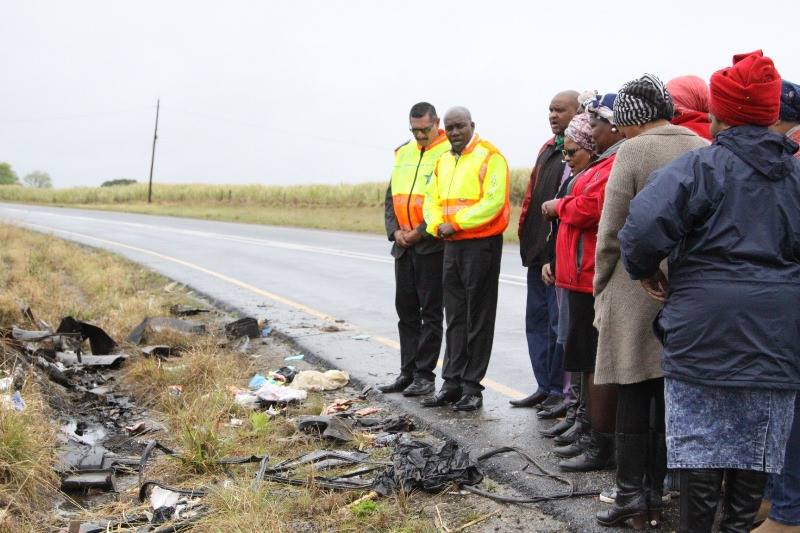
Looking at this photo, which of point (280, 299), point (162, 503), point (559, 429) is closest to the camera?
point (162, 503)

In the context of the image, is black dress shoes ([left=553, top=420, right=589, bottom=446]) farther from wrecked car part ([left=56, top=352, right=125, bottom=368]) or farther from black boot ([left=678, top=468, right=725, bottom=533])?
wrecked car part ([left=56, top=352, right=125, bottom=368])

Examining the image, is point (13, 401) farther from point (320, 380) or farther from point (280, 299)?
point (280, 299)

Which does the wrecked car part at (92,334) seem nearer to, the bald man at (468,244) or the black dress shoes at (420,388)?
the black dress shoes at (420,388)

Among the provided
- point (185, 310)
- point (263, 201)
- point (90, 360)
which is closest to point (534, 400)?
point (90, 360)

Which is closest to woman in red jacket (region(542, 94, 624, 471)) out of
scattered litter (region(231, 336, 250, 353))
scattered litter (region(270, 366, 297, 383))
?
scattered litter (region(270, 366, 297, 383))

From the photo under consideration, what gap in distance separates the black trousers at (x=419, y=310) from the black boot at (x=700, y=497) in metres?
3.24

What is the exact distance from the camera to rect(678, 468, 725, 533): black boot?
330cm

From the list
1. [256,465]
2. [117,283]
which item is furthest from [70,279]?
[256,465]

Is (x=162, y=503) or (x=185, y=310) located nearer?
(x=162, y=503)

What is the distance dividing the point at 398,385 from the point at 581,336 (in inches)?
88.1

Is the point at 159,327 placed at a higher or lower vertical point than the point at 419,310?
lower

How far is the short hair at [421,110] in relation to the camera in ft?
21.0

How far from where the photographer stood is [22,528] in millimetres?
4105

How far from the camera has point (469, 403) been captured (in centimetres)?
598
